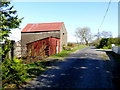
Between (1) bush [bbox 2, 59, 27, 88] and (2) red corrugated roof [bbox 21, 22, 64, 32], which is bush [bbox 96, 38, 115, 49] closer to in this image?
(2) red corrugated roof [bbox 21, 22, 64, 32]

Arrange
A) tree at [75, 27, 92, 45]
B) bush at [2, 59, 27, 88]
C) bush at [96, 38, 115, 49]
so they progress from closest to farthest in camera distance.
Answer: bush at [2, 59, 27, 88] < bush at [96, 38, 115, 49] < tree at [75, 27, 92, 45]

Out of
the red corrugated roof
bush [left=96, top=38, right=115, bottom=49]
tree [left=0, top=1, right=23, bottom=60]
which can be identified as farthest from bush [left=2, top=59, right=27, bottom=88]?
bush [left=96, top=38, right=115, bottom=49]

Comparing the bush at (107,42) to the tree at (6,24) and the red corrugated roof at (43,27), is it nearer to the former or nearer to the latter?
the red corrugated roof at (43,27)

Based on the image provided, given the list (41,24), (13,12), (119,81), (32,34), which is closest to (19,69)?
(13,12)

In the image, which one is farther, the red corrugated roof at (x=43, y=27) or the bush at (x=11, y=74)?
the red corrugated roof at (x=43, y=27)

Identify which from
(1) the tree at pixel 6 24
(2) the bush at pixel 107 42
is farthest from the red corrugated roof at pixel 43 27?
(1) the tree at pixel 6 24

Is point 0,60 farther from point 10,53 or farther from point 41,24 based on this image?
point 41,24

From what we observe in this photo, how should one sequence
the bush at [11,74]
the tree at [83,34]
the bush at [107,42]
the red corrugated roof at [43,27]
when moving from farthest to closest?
the tree at [83,34] < the bush at [107,42] < the red corrugated roof at [43,27] < the bush at [11,74]

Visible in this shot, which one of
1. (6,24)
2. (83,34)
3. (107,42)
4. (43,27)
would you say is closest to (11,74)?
(6,24)

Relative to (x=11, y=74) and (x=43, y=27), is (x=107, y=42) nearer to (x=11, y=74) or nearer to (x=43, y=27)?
(x=43, y=27)

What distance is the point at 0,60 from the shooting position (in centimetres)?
571

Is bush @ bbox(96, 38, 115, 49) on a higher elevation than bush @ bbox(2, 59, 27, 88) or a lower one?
higher

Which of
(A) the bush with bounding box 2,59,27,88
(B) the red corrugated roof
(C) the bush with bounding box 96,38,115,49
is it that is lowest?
(A) the bush with bounding box 2,59,27,88

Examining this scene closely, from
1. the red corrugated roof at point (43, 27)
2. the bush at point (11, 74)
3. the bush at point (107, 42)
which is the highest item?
the red corrugated roof at point (43, 27)
